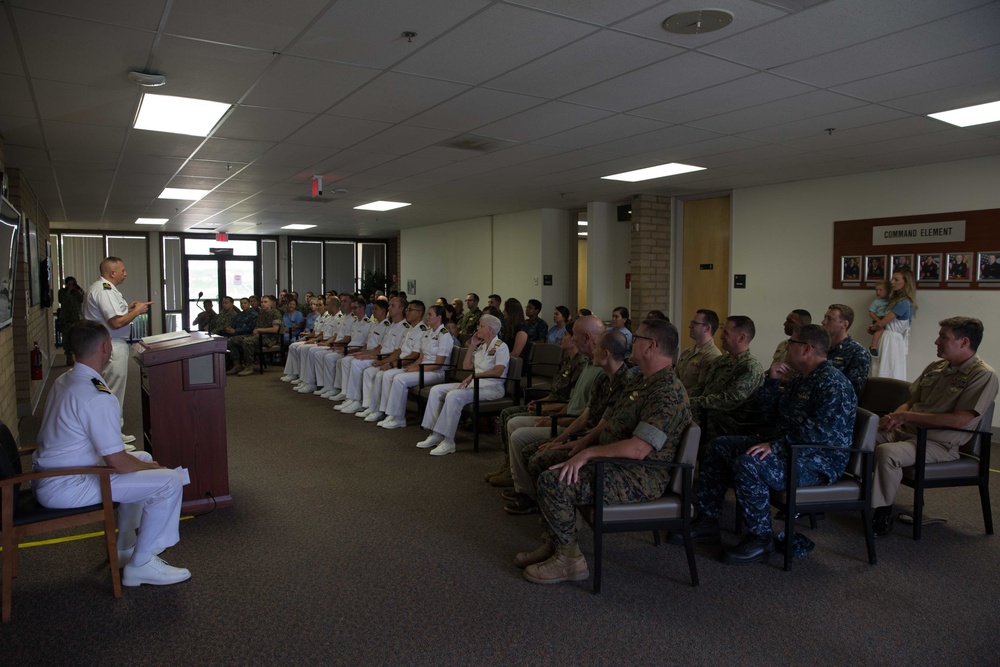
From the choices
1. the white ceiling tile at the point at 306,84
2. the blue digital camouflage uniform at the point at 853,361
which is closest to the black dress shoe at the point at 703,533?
the blue digital camouflage uniform at the point at 853,361

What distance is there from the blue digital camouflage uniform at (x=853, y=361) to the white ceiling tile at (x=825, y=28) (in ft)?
6.69

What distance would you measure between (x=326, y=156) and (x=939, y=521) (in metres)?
5.93

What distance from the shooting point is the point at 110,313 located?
5438 millimetres

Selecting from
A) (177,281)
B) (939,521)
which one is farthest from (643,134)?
(177,281)

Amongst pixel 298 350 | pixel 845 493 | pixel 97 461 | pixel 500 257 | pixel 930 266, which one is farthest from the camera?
pixel 500 257

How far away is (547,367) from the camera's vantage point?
677cm

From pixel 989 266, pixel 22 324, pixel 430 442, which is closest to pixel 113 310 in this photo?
pixel 22 324

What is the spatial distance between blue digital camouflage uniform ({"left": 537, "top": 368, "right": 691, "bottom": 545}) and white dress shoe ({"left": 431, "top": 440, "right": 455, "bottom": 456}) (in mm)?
2429

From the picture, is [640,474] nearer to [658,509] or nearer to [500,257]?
[658,509]

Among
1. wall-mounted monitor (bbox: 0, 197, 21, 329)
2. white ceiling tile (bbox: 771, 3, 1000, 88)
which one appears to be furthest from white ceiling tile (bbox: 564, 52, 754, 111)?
wall-mounted monitor (bbox: 0, 197, 21, 329)

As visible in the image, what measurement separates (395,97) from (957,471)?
4.18 meters

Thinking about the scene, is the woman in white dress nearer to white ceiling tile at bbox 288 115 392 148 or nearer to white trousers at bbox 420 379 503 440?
white trousers at bbox 420 379 503 440

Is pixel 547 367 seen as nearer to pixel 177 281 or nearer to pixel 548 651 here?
pixel 548 651

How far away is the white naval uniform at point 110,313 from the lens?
17.8 ft
